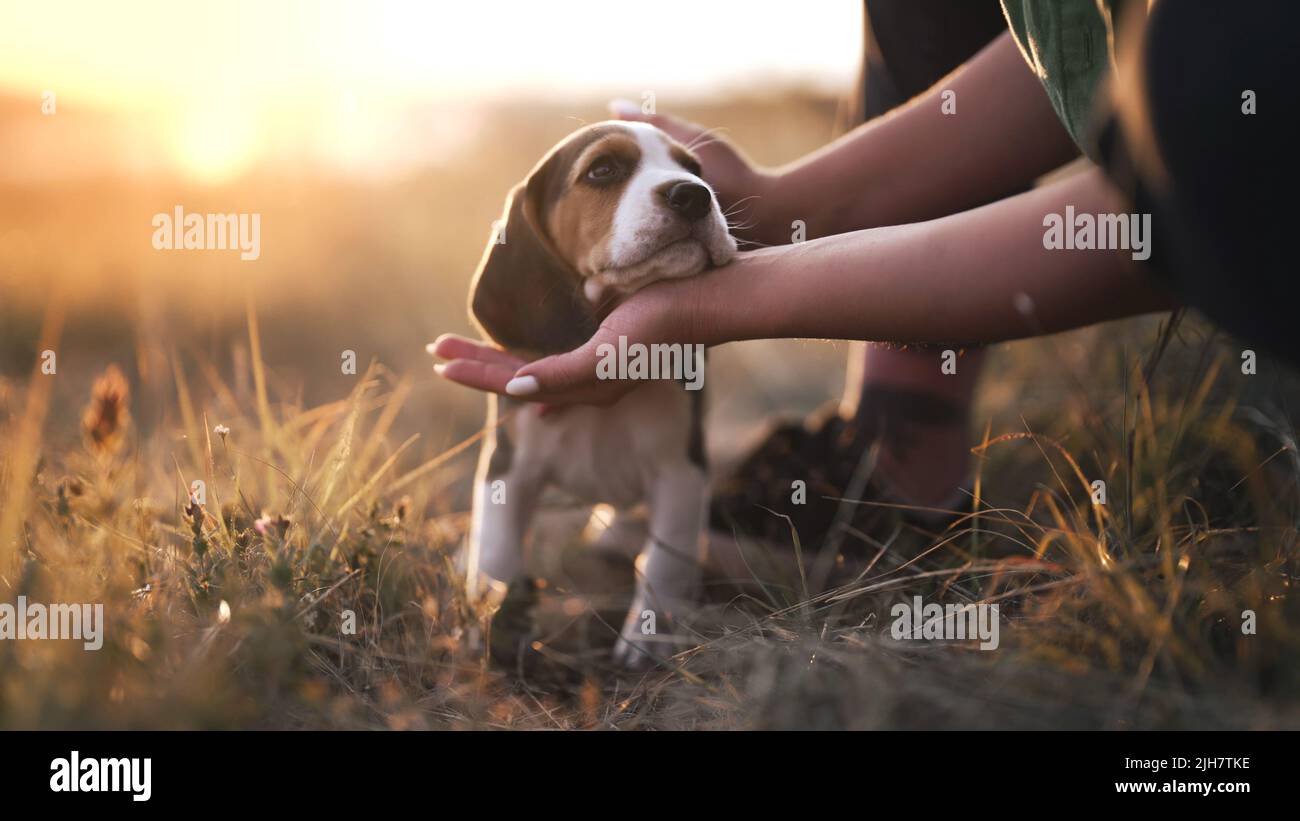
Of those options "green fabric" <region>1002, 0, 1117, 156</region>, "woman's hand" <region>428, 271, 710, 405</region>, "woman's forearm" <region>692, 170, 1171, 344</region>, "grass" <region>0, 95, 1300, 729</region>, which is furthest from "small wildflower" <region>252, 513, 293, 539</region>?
"green fabric" <region>1002, 0, 1117, 156</region>

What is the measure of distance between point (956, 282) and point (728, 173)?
1251 millimetres

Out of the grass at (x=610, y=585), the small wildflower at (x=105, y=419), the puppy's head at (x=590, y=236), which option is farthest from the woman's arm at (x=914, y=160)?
the small wildflower at (x=105, y=419)

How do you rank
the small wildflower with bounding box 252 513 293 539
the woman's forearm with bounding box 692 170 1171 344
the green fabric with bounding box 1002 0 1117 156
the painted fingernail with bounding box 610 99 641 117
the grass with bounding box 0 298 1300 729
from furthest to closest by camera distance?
the painted fingernail with bounding box 610 99 641 117, the small wildflower with bounding box 252 513 293 539, the green fabric with bounding box 1002 0 1117 156, the woman's forearm with bounding box 692 170 1171 344, the grass with bounding box 0 298 1300 729

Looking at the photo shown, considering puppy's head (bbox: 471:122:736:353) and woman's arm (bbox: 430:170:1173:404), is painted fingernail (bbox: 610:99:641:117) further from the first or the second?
woman's arm (bbox: 430:170:1173:404)

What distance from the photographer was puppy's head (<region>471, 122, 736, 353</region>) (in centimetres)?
236

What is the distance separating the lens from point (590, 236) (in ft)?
8.28

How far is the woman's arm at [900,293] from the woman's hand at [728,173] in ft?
1.86

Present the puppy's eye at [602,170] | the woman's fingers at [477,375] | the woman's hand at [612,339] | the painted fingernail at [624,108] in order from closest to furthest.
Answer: the woman's hand at [612,339], the woman's fingers at [477,375], the puppy's eye at [602,170], the painted fingernail at [624,108]

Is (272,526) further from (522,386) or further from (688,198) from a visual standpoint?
(688,198)

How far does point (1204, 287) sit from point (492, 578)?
198 centimetres

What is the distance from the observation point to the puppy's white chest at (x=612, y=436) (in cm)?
299

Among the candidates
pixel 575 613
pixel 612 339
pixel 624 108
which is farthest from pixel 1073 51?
pixel 575 613

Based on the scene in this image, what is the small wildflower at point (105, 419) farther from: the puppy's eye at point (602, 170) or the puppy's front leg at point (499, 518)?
the puppy's eye at point (602, 170)

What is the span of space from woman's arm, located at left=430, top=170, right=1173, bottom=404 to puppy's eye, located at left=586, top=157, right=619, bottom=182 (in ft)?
1.22
